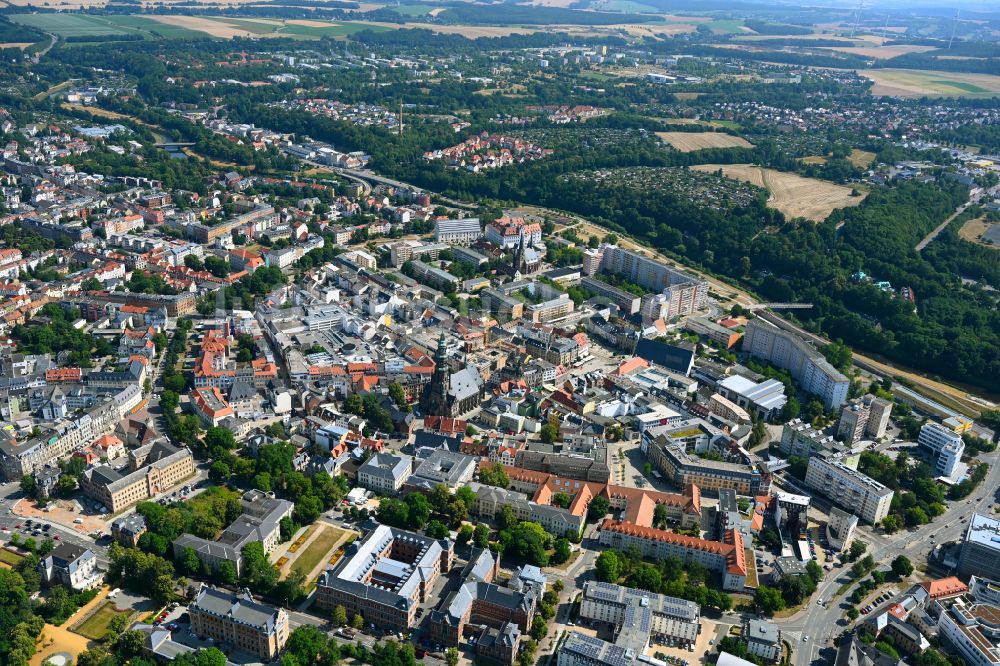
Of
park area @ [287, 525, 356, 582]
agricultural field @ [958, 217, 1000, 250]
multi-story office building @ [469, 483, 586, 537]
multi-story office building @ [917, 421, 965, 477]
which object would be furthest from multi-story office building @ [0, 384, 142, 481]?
agricultural field @ [958, 217, 1000, 250]

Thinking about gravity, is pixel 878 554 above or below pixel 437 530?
below

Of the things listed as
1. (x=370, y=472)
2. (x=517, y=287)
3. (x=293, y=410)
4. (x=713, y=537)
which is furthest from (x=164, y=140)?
(x=713, y=537)

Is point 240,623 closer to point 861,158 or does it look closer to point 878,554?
point 878,554

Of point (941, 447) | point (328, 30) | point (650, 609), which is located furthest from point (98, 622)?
point (328, 30)

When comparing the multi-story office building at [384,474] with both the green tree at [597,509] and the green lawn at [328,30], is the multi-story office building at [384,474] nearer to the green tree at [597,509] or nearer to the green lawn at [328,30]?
the green tree at [597,509]

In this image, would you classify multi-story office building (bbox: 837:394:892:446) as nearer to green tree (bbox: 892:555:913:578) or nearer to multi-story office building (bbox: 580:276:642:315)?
green tree (bbox: 892:555:913:578)

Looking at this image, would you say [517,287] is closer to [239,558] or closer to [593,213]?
[593,213]
